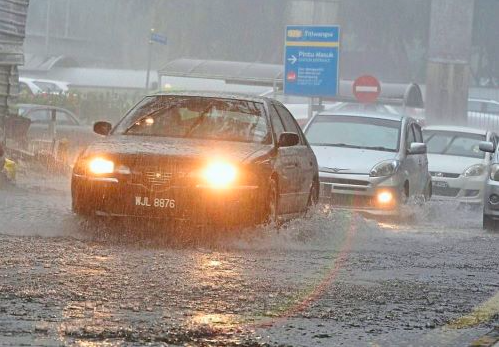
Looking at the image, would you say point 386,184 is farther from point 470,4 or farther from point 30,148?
point 470,4

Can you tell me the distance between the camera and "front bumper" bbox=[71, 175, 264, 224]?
37.4 feet

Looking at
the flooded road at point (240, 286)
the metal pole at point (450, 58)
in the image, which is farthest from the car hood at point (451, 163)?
the metal pole at point (450, 58)

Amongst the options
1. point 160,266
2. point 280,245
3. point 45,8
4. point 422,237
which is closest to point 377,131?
point 422,237

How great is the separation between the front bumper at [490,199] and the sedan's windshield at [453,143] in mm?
6747

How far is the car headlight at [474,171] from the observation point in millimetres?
22281

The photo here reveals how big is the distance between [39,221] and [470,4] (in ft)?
141

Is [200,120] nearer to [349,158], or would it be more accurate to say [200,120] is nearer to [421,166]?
[349,158]

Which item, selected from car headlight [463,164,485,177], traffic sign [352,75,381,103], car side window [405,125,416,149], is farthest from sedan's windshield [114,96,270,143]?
traffic sign [352,75,381,103]

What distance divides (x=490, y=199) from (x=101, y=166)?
262 inches

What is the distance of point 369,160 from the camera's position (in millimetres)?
17906

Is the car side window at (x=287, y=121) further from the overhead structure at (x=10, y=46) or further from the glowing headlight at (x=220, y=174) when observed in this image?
the overhead structure at (x=10, y=46)

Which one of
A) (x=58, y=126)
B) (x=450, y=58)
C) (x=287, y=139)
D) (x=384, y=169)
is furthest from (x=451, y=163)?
(x=450, y=58)

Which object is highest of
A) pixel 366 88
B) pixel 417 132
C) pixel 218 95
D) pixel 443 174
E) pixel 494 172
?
pixel 366 88

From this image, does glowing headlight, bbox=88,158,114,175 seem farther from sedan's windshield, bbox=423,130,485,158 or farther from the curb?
sedan's windshield, bbox=423,130,485,158
